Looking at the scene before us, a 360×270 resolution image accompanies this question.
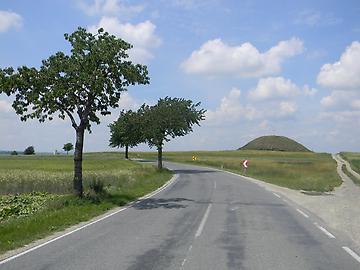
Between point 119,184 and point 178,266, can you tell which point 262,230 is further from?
point 119,184

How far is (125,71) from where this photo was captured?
23031mm

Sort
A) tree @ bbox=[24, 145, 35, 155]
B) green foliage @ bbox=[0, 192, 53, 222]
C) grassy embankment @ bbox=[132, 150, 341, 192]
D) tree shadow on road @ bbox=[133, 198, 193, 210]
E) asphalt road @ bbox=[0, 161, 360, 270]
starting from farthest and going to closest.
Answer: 1. tree @ bbox=[24, 145, 35, 155]
2. grassy embankment @ bbox=[132, 150, 341, 192]
3. tree shadow on road @ bbox=[133, 198, 193, 210]
4. green foliage @ bbox=[0, 192, 53, 222]
5. asphalt road @ bbox=[0, 161, 360, 270]

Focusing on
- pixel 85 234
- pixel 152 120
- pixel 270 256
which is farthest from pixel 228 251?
pixel 152 120

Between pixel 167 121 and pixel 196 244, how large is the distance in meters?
47.7

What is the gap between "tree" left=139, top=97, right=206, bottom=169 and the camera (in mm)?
59281

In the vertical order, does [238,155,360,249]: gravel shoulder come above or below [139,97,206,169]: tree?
below

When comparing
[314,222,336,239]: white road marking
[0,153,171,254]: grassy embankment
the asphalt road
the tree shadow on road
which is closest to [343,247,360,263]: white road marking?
the asphalt road

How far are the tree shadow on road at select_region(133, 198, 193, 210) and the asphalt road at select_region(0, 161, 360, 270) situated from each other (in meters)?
1.25

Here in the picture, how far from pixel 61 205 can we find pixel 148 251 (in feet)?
34.7

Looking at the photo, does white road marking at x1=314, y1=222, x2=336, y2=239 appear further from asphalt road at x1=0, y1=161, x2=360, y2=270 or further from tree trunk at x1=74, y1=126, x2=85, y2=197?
tree trunk at x1=74, y1=126, x2=85, y2=197

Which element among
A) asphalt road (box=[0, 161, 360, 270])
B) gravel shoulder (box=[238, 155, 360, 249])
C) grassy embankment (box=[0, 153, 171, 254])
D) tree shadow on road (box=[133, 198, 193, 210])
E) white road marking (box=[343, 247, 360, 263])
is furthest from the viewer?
tree shadow on road (box=[133, 198, 193, 210])

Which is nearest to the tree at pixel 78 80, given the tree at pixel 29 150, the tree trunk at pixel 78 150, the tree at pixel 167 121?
the tree trunk at pixel 78 150

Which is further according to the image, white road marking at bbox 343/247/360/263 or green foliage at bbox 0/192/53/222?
green foliage at bbox 0/192/53/222

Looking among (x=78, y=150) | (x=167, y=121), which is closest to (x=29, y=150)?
(x=167, y=121)
